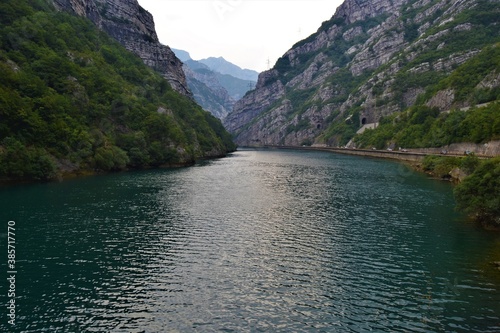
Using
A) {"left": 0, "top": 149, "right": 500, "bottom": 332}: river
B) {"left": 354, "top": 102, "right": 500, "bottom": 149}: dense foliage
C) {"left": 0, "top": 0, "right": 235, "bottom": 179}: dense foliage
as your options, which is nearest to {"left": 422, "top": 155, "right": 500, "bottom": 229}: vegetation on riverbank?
{"left": 0, "top": 149, "right": 500, "bottom": 332}: river

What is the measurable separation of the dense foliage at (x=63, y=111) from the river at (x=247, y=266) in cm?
3133

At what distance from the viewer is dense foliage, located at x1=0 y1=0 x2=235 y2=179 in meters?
97.4


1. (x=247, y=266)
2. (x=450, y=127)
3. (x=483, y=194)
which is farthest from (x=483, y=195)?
(x=450, y=127)

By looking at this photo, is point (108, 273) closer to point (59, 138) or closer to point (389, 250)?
point (389, 250)

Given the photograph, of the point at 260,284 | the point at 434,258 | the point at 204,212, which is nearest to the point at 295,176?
the point at 204,212

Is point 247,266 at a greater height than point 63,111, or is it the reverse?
point 63,111

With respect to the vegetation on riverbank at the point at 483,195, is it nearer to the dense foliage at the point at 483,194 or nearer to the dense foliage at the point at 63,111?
the dense foliage at the point at 483,194

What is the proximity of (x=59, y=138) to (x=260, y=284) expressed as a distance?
3879 inches

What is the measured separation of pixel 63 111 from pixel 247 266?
104367mm

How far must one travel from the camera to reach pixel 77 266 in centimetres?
3728

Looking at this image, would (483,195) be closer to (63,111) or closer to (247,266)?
(247,266)

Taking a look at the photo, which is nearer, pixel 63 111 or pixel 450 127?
pixel 63 111

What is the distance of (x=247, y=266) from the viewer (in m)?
38.1

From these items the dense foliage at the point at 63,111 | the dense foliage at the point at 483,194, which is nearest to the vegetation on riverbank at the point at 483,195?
the dense foliage at the point at 483,194
